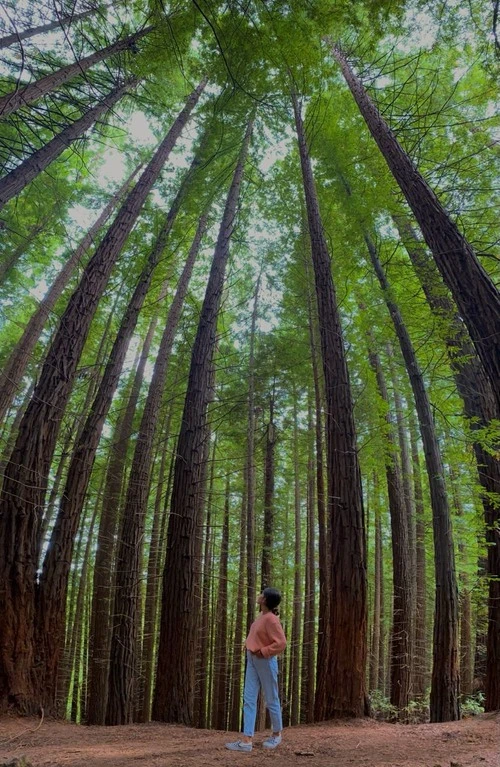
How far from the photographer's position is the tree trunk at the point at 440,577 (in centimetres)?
593

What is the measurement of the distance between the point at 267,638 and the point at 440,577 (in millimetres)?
3624

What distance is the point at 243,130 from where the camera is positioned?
824 cm

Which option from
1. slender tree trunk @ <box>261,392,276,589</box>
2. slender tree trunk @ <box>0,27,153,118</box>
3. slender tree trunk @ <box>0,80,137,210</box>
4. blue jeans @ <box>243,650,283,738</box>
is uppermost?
slender tree trunk @ <box>0,27,153,118</box>

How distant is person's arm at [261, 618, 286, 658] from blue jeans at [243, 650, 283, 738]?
0.08m

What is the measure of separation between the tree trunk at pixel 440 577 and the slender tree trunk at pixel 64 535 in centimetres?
450

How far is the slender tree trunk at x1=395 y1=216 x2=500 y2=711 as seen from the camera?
5.45 meters

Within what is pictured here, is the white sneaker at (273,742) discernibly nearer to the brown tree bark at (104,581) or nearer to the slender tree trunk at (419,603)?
the brown tree bark at (104,581)

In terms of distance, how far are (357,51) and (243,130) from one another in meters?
2.26

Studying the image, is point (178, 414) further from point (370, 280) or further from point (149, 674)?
point (149, 674)

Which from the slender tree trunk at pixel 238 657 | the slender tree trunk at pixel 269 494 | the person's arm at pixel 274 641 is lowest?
the slender tree trunk at pixel 238 657

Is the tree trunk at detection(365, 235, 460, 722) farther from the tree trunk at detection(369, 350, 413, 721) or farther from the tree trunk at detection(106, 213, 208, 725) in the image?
the tree trunk at detection(106, 213, 208, 725)

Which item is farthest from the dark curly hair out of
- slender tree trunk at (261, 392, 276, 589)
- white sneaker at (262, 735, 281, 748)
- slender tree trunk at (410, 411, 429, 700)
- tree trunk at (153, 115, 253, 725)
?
slender tree trunk at (410, 411, 429, 700)

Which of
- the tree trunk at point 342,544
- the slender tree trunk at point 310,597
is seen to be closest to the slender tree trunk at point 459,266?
the tree trunk at point 342,544

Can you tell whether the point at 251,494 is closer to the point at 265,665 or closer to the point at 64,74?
the point at 265,665
